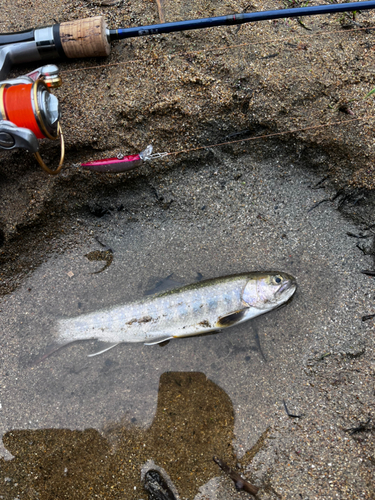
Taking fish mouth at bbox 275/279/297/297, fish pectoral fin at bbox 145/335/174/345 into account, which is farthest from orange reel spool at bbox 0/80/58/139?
fish mouth at bbox 275/279/297/297

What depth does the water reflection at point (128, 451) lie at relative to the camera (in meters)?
2.90

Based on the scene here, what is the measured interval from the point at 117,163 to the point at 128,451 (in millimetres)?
2886

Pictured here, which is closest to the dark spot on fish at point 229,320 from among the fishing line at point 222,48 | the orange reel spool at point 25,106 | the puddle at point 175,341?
the puddle at point 175,341

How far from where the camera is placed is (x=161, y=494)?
2.79 metres

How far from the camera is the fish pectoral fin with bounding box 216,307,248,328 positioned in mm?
3256

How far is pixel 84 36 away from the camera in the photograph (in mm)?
3287

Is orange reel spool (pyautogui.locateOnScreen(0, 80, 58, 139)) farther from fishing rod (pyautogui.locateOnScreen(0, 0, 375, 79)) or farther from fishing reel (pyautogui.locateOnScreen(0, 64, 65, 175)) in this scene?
fishing rod (pyautogui.locateOnScreen(0, 0, 375, 79))

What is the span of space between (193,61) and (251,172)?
53.7 inches

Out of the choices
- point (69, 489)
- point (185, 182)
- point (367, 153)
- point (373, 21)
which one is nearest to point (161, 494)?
point (69, 489)

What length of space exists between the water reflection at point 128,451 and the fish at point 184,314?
0.59 metres

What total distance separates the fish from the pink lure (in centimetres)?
148

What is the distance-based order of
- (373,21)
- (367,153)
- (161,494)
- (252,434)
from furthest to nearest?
(373,21), (367,153), (252,434), (161,494)

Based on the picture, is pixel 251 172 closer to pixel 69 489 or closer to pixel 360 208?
pixel 360 208

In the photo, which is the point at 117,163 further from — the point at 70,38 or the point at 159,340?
the point at 159,340
